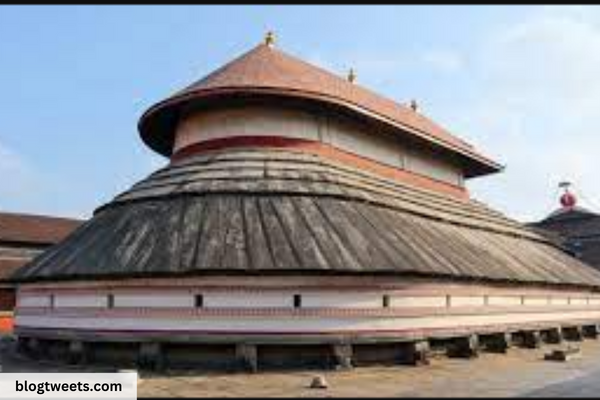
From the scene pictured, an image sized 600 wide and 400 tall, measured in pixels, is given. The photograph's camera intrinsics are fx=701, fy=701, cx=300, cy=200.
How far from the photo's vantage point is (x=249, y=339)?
697 inches

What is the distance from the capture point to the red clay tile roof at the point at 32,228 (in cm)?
4475

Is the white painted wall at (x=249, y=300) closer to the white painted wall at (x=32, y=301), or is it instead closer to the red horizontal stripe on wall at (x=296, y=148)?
the white painted wall at (x=32, y=301)

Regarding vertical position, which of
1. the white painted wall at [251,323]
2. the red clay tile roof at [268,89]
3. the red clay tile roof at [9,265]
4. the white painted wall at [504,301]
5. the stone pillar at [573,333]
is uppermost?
the red clay tile roof at [268,89]

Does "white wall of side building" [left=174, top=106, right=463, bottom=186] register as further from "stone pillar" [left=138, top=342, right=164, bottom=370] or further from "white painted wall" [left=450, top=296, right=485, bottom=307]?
"stone pillar" [left=138, top=342, right=164, bottom=370]

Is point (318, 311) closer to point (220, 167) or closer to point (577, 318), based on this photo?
point (220, 167)

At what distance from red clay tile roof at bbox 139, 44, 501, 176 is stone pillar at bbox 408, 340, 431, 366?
9.38 meters

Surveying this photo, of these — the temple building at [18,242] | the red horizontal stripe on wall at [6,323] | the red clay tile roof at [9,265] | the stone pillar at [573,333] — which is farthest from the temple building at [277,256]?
the red clay tile roof at [9,265]

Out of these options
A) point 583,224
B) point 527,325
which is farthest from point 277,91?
point 583,224

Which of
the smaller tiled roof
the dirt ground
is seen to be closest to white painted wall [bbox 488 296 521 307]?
the dirt ground

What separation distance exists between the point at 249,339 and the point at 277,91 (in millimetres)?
9633

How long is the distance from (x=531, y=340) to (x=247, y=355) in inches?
532

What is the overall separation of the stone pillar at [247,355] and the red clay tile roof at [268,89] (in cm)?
967

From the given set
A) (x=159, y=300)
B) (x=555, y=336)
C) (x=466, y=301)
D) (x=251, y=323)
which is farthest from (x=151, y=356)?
(x=555, y=336)

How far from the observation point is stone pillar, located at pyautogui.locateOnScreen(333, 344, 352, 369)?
18.0 metres
